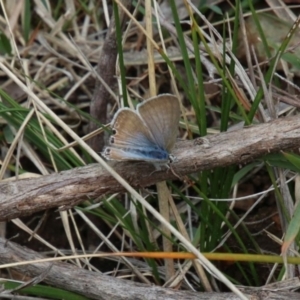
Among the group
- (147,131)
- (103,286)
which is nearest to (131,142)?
(147,131)

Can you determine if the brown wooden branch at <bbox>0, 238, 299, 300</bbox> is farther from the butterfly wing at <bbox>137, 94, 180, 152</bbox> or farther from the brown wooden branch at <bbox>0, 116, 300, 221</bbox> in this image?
the butterfly wing at <bbox>137, 94, 180, 152</bbox>

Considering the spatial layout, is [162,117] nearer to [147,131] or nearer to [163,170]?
[147,131]

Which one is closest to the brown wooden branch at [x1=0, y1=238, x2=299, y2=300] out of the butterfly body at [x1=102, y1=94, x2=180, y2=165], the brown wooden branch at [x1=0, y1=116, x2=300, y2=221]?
the brown wooden branch at [x1=0, y1=116, x2=300, y2=221]

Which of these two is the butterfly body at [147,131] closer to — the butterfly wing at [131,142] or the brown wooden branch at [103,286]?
the butterfly wing at [131,142]

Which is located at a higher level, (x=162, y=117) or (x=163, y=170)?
(x=162, y=117)

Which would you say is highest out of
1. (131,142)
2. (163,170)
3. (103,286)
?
(131,142)

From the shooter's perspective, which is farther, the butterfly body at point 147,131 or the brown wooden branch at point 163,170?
the brown wooden branch at point 163,170

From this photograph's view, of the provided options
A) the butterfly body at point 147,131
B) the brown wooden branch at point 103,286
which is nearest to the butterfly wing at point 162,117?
the butterfly body at point 147,131

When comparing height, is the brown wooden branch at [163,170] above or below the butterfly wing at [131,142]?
below
